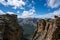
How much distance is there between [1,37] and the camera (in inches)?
1572

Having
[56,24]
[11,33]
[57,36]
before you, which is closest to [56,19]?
[56,24]

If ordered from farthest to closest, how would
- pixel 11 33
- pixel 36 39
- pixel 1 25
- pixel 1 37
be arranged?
1. pixel 36 39
2. pixel 11 33
3. pixel 1 25
4. pixel 1 37

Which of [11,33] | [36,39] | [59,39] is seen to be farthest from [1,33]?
[36,39]

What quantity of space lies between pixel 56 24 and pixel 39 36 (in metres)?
37.1

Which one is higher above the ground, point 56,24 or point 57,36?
point 56,24

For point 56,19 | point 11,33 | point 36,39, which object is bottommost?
point 36,39

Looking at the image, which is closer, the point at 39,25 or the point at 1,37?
the point at 1,37

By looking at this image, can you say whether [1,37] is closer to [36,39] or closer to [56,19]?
[56,19]

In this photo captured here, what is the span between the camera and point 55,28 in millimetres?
78000

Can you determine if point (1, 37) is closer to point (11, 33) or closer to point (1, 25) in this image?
point (1, 25)

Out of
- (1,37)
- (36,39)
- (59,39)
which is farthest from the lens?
(36,39)

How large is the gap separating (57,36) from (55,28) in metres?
4.14

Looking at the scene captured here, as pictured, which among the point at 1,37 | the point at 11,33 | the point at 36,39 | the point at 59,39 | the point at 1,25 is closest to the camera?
the point at 1,37

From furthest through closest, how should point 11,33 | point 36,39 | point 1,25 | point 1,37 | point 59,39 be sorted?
point 36,39, point 59,39, point 11,33, point 1,25, point 1,37
